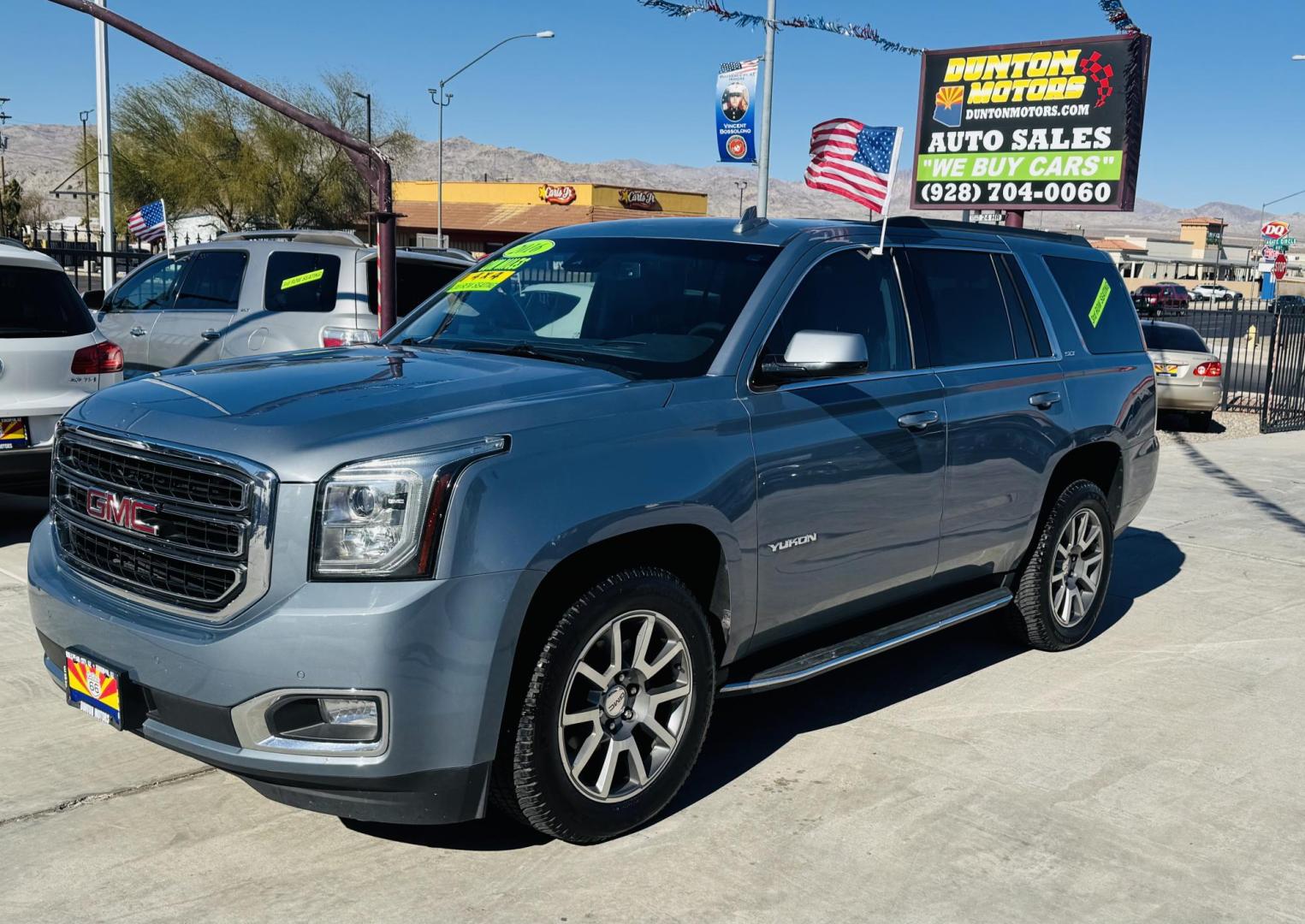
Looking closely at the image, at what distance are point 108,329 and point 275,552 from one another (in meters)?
9.03

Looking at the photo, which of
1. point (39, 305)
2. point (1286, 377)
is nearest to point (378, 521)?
point (39, 305)

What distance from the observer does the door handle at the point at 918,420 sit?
4.95m

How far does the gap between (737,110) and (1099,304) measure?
15393mm

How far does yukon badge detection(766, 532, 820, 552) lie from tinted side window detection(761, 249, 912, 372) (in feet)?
2.16

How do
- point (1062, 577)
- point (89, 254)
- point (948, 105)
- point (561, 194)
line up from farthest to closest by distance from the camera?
point (561, 194) < point (948, 105) < point (89, 254) < point (1062, 577)

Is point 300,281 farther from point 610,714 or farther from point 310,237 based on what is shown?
point 610,714

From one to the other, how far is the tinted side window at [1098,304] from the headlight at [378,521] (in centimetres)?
400

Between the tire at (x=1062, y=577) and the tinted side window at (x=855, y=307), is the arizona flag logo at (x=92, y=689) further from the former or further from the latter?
the tire at (x=1062, y=577)

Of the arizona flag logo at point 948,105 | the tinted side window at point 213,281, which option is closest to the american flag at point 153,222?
the tinted side window at point 213,281

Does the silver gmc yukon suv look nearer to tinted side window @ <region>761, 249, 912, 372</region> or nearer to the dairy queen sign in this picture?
tinted side window @ <region>761, 249, 912, 372</region>

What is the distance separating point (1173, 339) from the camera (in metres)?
17.7

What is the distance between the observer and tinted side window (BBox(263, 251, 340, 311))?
1012 cm

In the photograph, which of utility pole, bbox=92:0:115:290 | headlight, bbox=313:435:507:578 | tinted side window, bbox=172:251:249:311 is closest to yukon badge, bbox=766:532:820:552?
headlight, bbox=313:435:507:578

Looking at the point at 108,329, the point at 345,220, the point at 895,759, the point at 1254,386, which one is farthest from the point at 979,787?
the point at 345,220
